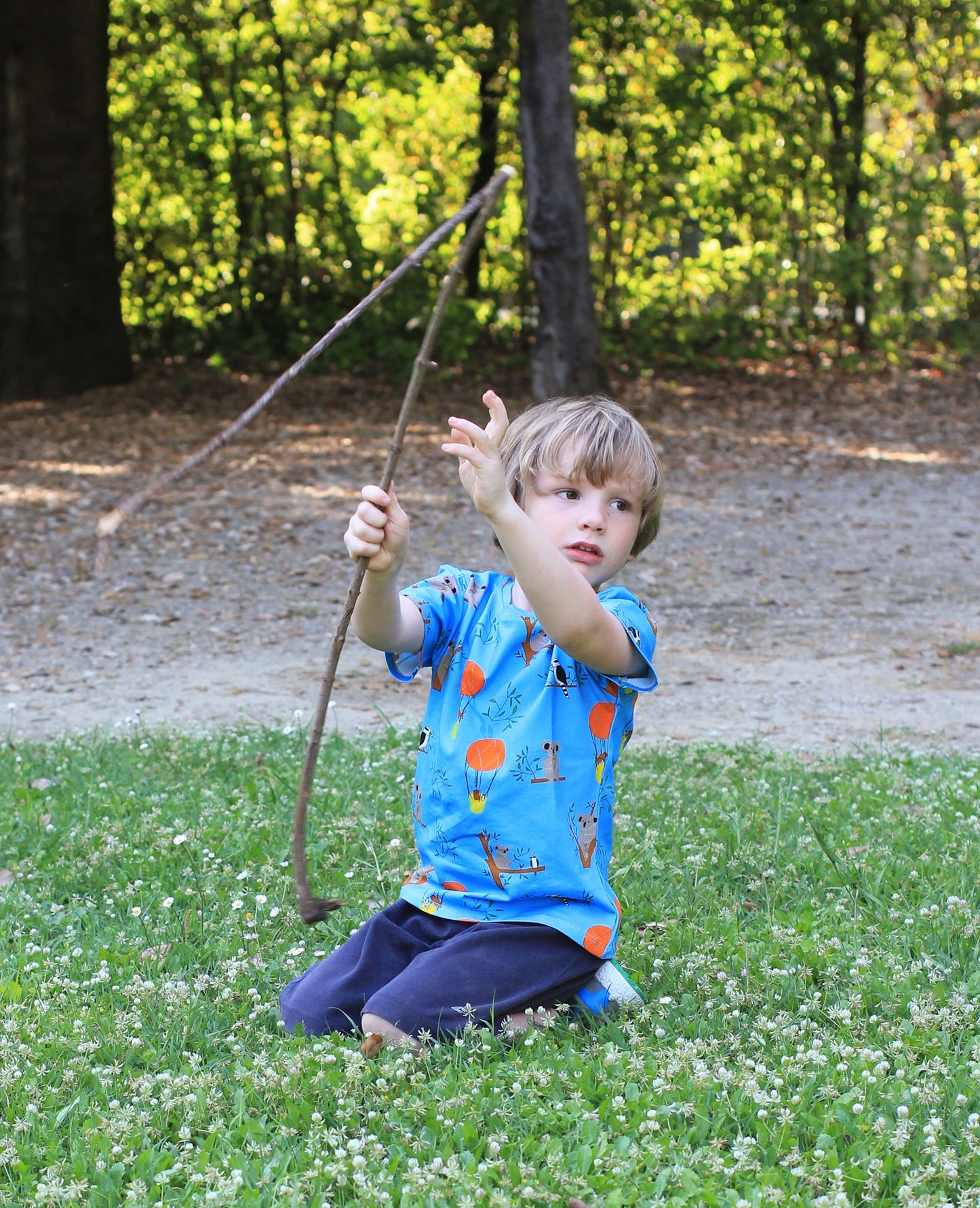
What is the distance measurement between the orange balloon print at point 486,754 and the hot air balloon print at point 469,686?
67 millimetres

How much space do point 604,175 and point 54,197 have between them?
19.5 ft

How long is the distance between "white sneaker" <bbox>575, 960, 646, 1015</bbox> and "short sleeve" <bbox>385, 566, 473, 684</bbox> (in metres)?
0.81

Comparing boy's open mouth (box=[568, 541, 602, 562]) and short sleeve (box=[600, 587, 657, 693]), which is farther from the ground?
boy's open mouth (box=[568, 541, 602, 562])

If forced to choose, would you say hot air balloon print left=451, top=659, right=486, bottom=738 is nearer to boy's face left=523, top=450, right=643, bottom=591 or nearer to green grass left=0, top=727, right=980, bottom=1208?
boy's face left=523, top=450, right=643, bottom=591

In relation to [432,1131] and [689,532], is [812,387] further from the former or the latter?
[432,1131]

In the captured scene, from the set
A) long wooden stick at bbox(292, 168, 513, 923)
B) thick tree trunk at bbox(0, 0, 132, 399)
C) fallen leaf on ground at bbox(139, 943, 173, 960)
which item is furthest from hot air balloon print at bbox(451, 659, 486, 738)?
thick tree trunk at bbox(0, 0, 132, 399)

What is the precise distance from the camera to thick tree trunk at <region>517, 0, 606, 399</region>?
38.5 feet

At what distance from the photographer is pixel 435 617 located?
3090mm

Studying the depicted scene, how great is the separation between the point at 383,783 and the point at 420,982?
1.84 metres

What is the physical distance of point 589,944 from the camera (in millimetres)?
2934

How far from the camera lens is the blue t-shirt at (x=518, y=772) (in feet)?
9.59

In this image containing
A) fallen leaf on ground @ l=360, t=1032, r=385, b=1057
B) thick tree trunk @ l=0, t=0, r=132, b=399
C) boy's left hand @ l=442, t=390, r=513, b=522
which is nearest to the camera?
boy's left hand @ l=442, t=390, r=513, b=522

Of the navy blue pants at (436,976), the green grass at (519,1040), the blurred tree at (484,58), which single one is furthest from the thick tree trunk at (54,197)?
the navy blue pants at (436,976)

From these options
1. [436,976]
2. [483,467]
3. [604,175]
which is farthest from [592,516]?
[604,175]
